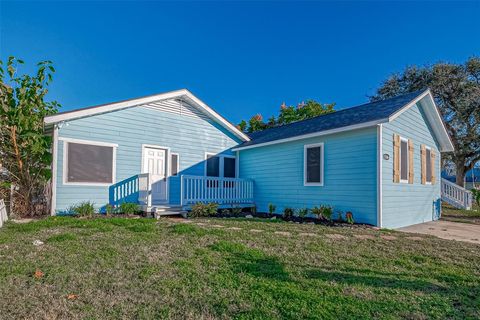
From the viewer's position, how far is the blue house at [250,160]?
26.7 ft

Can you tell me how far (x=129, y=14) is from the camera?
12609mm

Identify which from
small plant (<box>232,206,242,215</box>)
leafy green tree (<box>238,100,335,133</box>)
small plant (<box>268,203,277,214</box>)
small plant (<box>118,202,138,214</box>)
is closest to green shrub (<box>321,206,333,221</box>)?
small plant (<box>268,203,277,214</box>)

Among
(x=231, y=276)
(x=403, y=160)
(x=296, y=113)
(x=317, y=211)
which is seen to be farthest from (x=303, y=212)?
(x=296, y=113)

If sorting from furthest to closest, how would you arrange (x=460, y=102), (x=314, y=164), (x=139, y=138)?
(x=460, y=102) < (x=139, y=138) < (x=314, y=164)

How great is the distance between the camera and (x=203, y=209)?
9.57 metres

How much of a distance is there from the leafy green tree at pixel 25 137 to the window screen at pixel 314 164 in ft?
25.8

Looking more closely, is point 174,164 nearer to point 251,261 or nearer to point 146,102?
point 146,102

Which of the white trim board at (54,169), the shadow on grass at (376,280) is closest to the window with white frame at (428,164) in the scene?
the shadow on grass at (376,280)

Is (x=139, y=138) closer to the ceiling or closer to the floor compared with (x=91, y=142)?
closer to the ceiling

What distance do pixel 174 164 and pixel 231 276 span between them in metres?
7.88

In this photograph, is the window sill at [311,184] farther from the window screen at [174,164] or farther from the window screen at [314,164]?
the window screen at [174,164]

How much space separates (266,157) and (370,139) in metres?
4.18

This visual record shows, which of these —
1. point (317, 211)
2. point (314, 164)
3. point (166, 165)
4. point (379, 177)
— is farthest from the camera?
point (166, 165)

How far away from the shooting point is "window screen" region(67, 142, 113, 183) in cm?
873
